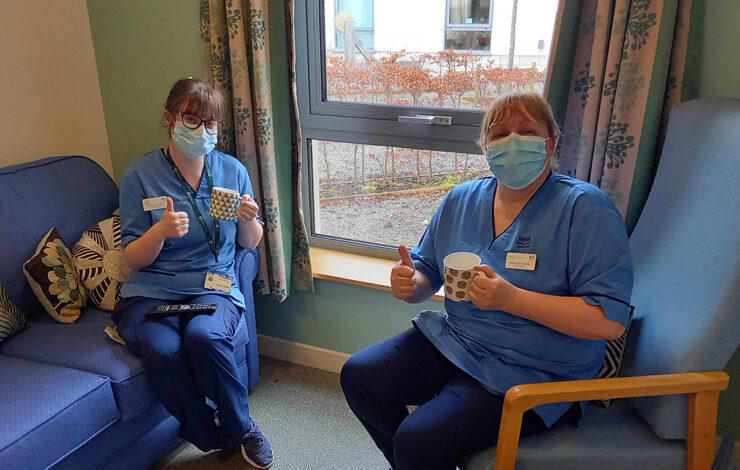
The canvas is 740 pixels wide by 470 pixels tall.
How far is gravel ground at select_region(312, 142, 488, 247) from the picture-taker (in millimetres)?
2342

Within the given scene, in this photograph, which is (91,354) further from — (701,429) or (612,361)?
(701,429)

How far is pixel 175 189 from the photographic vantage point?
1.95 metres

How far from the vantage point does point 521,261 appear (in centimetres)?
143

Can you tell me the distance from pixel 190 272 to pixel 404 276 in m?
0.82

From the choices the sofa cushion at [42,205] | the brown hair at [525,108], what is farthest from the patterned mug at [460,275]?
the sofa cushion at [42,205]

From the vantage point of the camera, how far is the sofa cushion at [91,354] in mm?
1702

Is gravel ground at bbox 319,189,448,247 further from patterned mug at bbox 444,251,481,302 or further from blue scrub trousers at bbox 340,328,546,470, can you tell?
patterned mug at bbox 444,251,481,302

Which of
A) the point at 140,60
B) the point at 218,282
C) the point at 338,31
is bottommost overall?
the point at 218,282

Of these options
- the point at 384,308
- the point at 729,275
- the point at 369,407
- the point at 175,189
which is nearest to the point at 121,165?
the point at 175,189

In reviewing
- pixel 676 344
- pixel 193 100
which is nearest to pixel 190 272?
pixel 193 100

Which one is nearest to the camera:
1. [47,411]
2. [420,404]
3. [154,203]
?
[47,411]

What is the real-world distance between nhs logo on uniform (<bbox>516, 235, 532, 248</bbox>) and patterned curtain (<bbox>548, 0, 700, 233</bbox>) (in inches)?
17.3

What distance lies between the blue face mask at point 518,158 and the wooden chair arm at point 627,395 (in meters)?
0.51

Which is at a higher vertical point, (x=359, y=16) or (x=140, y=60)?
(x=359, y=16)
